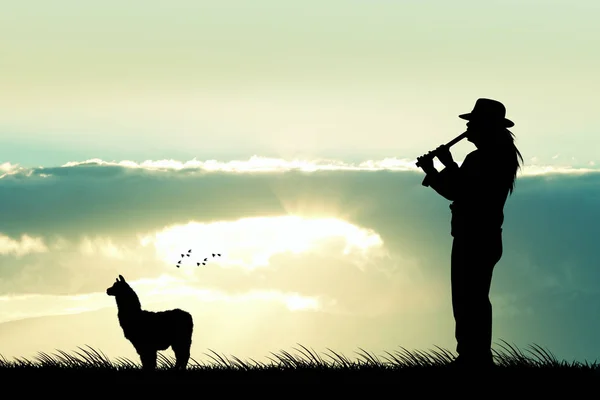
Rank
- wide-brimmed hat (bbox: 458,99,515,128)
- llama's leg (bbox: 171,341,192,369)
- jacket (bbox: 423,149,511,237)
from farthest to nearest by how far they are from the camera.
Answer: llama's leg (bbox: 171,341,192,369) < wide-brimmed hat (bbox: 458,99,515,128) < jacket (bbox: 423,149,511,237)

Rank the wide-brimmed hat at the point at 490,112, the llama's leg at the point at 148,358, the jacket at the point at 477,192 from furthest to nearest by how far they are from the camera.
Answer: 1. the llama's leg at the point at 148,358
2. the wide-brimmed hat at the point at 490,112
3. the jacket at the point at 477,192

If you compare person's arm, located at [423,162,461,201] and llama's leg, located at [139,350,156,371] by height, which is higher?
person's arm, located at [423,162,461,201]

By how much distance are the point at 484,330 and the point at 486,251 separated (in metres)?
1.10

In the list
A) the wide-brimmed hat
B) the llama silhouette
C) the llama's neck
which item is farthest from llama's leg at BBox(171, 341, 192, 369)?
the wide-brimmed hat

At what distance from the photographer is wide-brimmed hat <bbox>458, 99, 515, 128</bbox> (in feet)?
36.8

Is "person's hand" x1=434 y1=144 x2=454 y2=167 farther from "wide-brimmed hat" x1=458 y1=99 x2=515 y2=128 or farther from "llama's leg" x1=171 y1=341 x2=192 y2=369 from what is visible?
"llama's leg" x1=171 y1=341 x2=192 y2=369

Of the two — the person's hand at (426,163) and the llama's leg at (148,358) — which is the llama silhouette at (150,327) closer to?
the llama's leg at (148,358)

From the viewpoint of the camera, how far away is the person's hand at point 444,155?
11.2 metres

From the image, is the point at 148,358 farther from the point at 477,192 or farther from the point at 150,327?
the point at 477,192

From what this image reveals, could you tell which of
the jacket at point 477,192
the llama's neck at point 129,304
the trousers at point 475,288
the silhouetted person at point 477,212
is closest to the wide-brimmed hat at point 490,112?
the silhouetted person at point 477,212

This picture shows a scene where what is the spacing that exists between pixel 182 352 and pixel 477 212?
5.31m

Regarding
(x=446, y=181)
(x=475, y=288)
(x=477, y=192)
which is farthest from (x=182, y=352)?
(x=477, y=192)

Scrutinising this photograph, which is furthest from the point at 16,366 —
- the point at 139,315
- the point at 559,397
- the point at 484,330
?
the point at 559,397

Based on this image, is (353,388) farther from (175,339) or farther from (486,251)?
(175,339)
